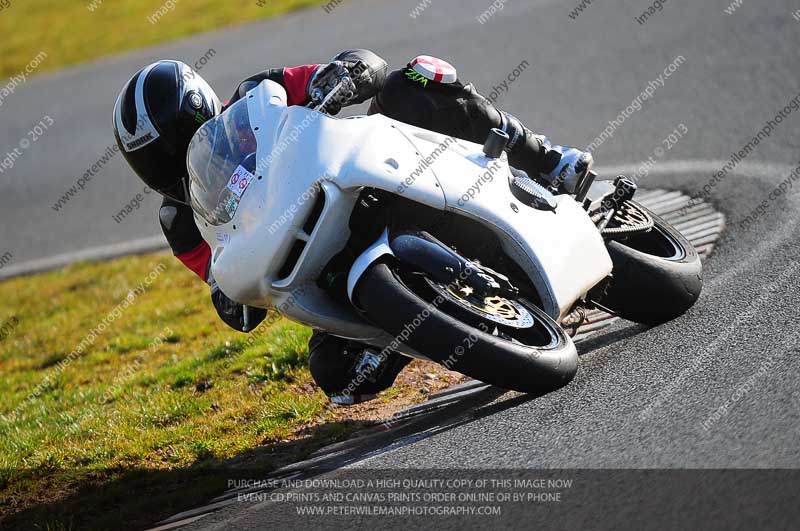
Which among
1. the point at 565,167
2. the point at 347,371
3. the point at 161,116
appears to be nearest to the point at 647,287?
the point at 565,167

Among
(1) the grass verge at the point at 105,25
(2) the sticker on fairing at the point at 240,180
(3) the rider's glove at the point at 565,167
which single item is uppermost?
(3) the rider's glove at the point at 565,167

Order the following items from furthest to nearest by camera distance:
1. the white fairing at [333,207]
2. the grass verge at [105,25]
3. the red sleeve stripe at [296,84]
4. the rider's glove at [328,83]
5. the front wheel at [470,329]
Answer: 1. the grass verge at [105,25]
2. the red sleeve stripe at [296,84]
3. the rider's glove at [328,83]
4. the white fairing at [333,207]
5. the front wheel at [470,329]

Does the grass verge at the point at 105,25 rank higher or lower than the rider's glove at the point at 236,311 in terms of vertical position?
lower

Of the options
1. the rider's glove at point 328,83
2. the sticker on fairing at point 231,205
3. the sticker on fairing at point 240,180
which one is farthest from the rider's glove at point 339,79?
the sticker on fairing at point 231,205

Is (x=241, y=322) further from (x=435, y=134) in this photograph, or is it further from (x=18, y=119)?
(x=18, y=119)

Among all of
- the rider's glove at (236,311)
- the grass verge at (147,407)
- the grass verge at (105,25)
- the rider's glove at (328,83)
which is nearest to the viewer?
the rider's glove at (328,83)

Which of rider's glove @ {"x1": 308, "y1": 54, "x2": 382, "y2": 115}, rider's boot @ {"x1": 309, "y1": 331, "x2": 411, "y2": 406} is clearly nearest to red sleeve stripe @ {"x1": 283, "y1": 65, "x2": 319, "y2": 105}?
rider's glove @ {"x1": 308, "y1": 54, "x2": 382, "y2": 115}

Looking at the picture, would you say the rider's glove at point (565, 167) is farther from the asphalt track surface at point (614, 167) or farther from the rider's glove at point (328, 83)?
the rider's glove at point (328, 83)

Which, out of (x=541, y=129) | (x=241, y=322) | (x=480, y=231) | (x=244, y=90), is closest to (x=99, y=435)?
(x=241, y=322)

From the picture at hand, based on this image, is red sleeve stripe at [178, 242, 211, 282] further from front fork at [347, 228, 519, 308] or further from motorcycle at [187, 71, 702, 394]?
front fork at [347, 228, 519, 308]

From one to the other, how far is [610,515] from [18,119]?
1333 cm

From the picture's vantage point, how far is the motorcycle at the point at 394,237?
14.2ft

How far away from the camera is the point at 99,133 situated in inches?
532

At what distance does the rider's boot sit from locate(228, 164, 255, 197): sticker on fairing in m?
0.99
